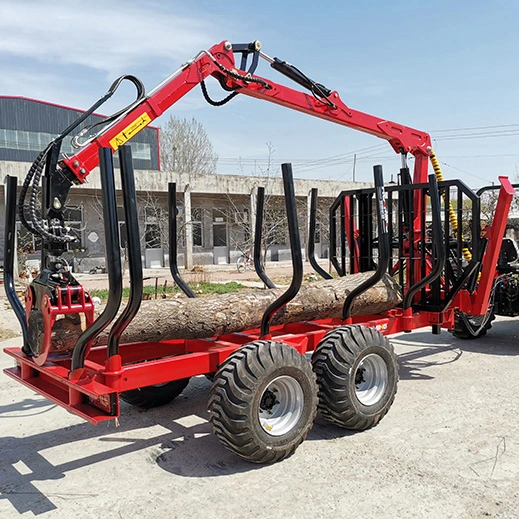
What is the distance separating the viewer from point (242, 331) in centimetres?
546

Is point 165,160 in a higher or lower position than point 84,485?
higher

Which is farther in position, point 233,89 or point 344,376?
point 233,89

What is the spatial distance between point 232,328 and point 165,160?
42797 mm

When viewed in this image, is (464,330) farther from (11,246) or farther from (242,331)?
(11,246)

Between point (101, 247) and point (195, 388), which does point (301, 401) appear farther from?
point (101, 247)

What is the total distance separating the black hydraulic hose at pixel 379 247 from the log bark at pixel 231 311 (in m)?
0.41

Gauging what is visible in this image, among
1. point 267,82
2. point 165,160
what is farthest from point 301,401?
point 165,160

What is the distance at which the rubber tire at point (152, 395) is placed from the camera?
5488 millimetres

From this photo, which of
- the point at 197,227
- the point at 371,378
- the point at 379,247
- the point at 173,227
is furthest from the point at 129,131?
the point at 197,227

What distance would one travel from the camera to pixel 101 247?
76.5 ft

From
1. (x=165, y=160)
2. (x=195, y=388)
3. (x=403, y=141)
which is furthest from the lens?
(x=165, y=160)

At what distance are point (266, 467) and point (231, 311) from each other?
5.02ft

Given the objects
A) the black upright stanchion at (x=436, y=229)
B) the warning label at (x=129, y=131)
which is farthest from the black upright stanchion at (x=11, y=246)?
the black upright stanchion at (x=436, y=229)

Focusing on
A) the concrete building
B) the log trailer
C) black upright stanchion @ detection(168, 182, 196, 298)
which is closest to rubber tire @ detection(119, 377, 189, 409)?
the log trailer
